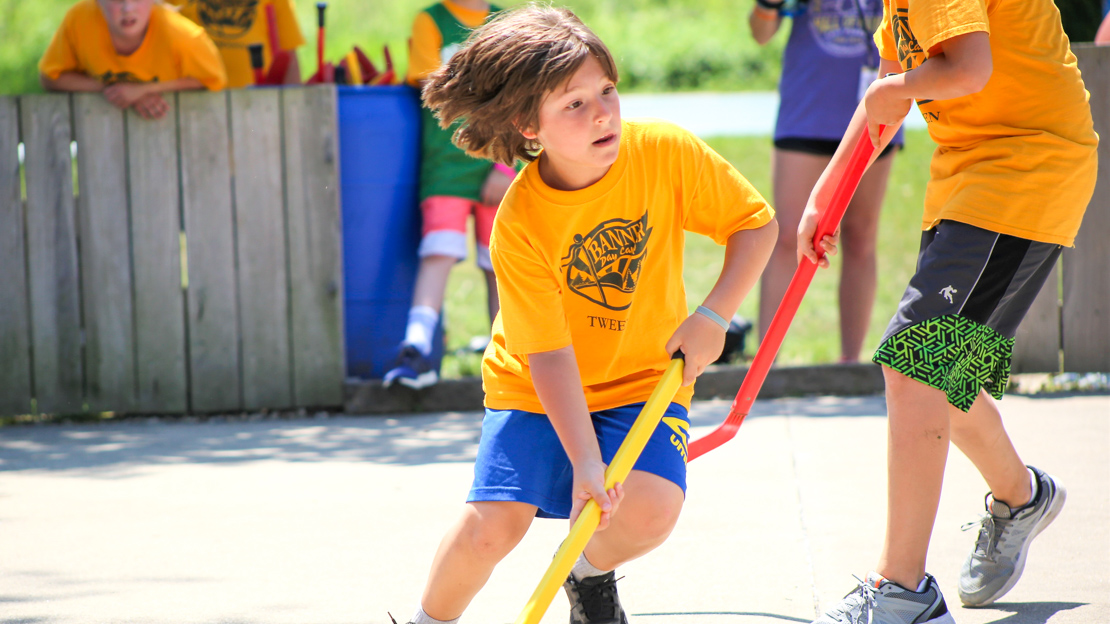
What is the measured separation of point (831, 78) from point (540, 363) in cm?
289

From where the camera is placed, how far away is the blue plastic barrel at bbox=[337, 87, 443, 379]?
477cm

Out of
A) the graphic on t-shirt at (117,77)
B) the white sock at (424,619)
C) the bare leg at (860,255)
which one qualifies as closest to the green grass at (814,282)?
the bare leg at (860,255)

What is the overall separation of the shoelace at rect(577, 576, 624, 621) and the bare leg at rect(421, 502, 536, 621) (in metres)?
0.26

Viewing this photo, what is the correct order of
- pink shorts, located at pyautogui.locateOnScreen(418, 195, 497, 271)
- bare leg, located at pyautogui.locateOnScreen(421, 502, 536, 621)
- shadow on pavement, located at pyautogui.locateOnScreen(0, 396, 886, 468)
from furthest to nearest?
pink shorts, located at pyautogui.locateOnScreen(418, 195, 497, 271) < shadow on pavement, located at pyautogui.locateOnScreen(0, 396, 886, 468) < bare leg, located at pyautogui.locateOnScreen(421, 502, 536, 621)

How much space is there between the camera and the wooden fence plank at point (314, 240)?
4.69 meters

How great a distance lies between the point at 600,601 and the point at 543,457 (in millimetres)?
363

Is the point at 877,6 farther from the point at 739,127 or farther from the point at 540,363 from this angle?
the point at 739,127

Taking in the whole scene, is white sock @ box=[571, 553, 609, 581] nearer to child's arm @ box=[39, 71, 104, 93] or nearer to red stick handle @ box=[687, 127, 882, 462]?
red stick handle @ box=[687, 127, 882, 462]

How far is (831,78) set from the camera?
455 centimetres

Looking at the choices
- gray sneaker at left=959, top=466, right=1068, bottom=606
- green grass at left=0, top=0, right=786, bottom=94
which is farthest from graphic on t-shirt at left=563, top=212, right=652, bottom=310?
green grass at left=0, top=0, right=786, bottom=94

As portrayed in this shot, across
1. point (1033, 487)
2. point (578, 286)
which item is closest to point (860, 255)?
point (1033, 487)

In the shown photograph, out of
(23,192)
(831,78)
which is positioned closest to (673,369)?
(831,78)

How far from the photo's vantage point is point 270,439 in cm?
433

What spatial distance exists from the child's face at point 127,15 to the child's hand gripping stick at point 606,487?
363cm
